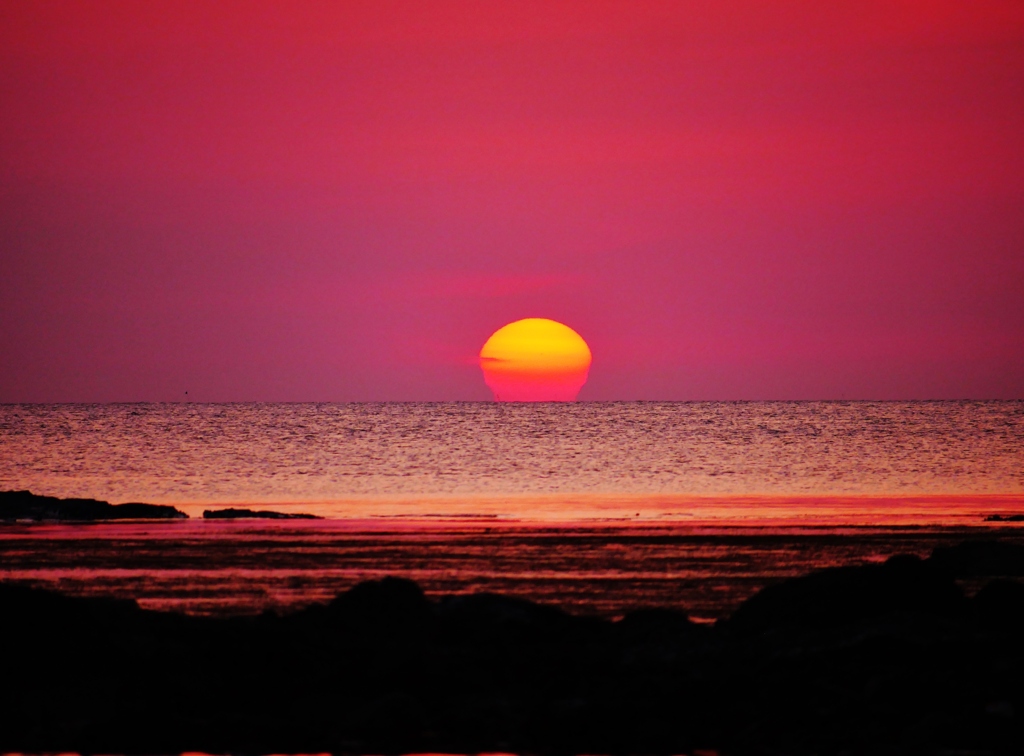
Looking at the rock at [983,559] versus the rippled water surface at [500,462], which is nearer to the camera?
the rock at [983,559]

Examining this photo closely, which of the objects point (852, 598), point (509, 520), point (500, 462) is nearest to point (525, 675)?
point (852, 598)

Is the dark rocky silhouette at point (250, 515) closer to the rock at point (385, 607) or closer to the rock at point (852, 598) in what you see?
the rock at point (385, 607)

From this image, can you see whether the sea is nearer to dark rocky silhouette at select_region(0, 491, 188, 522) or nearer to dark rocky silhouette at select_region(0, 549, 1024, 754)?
dark rocky silhouette at select_region(0, 491, 188, 522)

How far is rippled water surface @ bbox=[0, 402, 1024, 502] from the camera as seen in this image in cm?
6050

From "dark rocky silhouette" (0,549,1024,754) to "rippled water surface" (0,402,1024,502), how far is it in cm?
3725

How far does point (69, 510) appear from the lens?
41.9 metres

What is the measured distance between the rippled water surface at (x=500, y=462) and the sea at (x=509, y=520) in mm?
365

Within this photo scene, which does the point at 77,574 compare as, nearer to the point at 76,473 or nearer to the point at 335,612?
the point at 335,612

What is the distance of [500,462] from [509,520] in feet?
158

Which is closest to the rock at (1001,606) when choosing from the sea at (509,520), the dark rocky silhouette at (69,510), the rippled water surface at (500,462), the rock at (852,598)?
the rock at (852,598)

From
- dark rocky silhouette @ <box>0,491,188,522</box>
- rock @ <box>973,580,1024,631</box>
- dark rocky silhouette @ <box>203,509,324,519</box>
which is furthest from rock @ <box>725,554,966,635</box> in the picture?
dark rocky silhouette @ <box>0,491,188,522</box>

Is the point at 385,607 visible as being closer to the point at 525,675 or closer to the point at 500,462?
the point at 525,675

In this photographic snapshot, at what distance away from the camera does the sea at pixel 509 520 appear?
25453 mm

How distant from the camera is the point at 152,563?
28.5 meters
